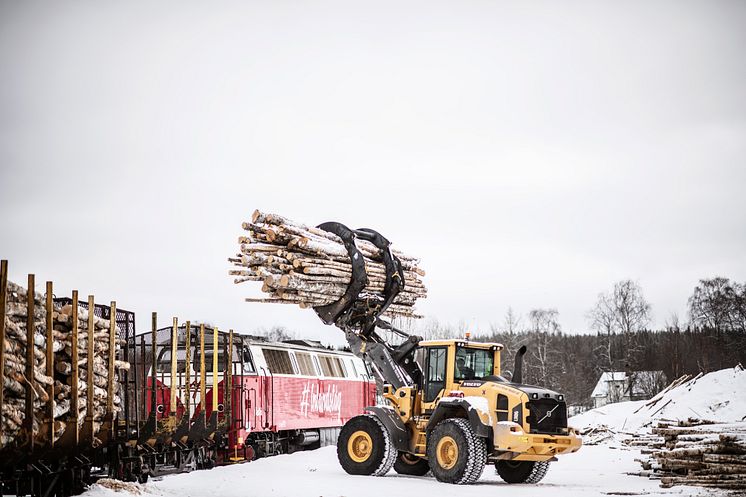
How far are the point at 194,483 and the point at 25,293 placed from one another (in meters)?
4.92

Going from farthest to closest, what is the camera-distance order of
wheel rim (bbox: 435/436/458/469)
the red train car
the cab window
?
the red train car < the cab window < wheel rim (bbox: 435/436/458/469)

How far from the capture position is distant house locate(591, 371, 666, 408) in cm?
6494

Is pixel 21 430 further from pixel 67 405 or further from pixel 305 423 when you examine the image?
pixel 305 423

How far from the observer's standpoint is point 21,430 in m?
11.2

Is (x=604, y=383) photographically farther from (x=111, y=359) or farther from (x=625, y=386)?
(x=111, y=359)

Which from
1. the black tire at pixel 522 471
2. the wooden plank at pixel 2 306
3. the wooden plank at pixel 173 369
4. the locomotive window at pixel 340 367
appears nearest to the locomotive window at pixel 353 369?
the locomotive window at pixel 340 367

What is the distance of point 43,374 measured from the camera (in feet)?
38.7

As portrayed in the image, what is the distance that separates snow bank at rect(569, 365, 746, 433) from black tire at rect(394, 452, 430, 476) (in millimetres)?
13009

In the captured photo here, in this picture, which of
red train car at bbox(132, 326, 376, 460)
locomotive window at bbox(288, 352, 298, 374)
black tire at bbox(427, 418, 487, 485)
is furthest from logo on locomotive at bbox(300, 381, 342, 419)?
black tire at bbox(427, 418, 487, 485)

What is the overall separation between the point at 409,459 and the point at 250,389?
14.5 ft

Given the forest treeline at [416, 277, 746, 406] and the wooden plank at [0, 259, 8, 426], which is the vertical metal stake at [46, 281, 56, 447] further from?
the forest treeline at [416, 277, 746, 406]

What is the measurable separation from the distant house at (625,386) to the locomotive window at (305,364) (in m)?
42.3

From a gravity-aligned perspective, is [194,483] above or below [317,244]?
below

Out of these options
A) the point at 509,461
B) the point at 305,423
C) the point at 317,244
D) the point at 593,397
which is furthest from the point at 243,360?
the point at 593,397
